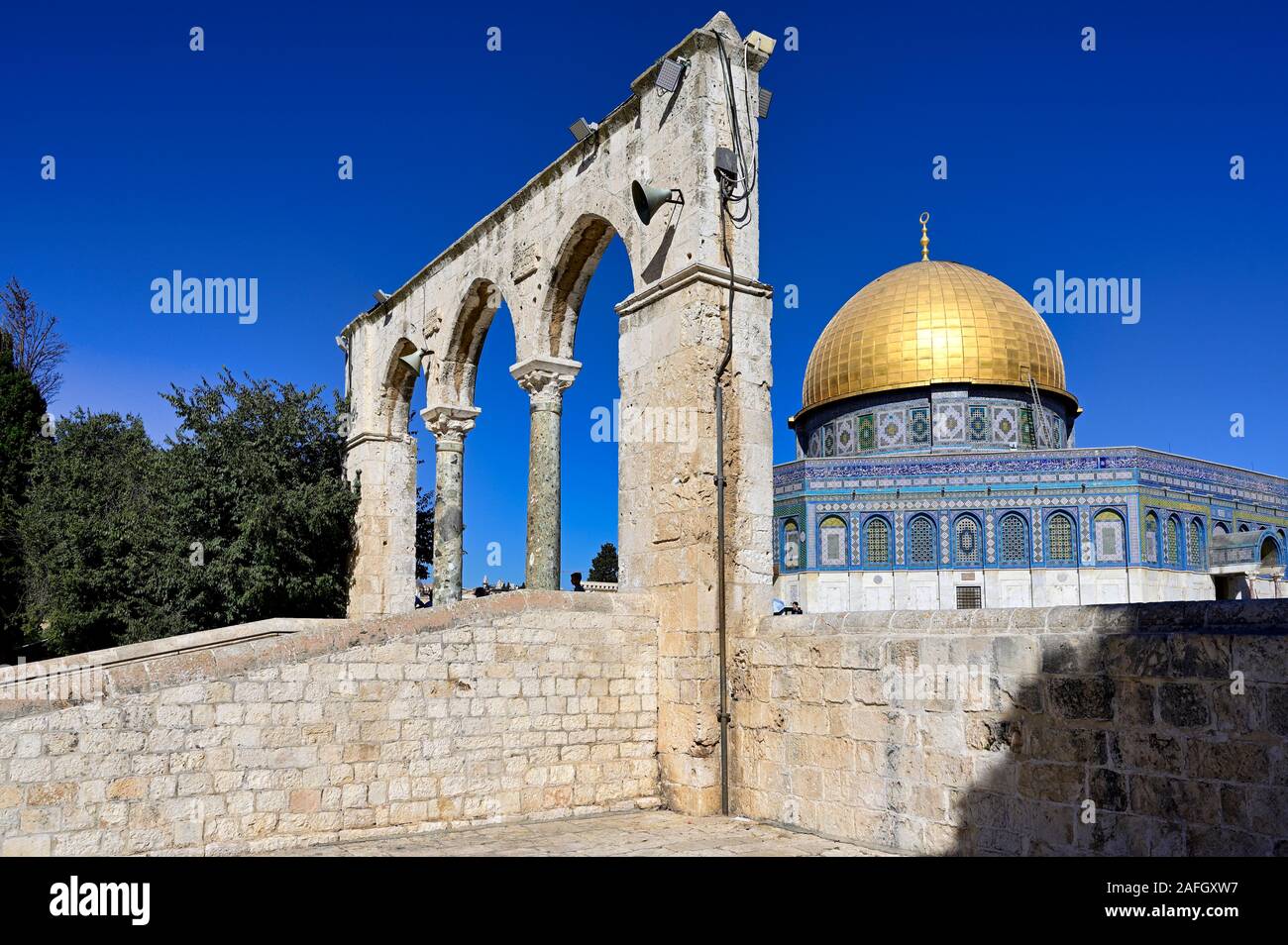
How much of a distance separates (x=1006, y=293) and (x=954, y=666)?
103 ft

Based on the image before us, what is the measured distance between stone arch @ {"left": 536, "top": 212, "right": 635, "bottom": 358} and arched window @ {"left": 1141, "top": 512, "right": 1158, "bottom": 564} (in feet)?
77.1

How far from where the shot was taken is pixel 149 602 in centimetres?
1605

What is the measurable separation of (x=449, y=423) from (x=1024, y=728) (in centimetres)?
959

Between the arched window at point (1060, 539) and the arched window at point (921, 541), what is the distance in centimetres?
334

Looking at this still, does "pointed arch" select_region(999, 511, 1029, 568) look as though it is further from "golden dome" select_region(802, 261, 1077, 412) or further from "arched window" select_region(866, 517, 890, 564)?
"golden dome" select_region(802, 261, 1077, 412)

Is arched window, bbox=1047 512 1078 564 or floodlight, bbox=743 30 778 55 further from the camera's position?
arched window, bbox=1047 512 1078 564

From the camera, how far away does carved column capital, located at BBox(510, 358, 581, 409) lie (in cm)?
1104

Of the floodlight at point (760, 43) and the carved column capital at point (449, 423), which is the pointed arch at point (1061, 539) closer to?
the carved column capital at point (449, 423)

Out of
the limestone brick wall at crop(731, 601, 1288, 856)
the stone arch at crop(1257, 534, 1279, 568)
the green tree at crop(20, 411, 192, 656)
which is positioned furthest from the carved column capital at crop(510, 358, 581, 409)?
the stone arch at crop(1257, 534, 1279, 568)

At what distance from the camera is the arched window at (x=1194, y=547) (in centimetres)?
2980

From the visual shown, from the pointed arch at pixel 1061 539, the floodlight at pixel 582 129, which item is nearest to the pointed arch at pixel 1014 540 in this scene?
the pointed arch at pixel 1061 539

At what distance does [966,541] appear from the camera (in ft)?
97.5
